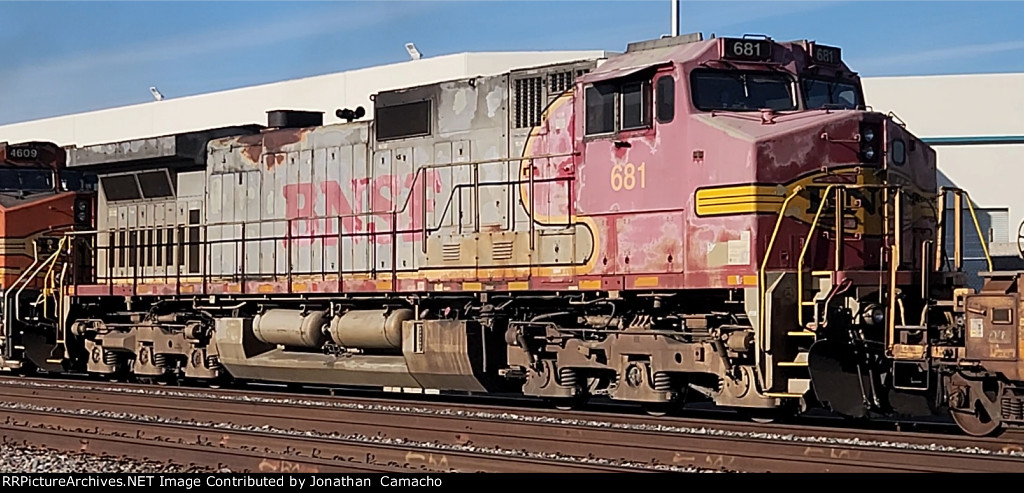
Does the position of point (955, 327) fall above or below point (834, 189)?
below

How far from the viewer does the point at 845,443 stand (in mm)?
8781

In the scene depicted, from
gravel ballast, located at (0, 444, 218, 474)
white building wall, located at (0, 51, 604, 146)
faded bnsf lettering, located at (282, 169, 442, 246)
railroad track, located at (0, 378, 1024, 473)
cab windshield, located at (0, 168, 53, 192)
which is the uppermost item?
white building wall, located at (0, 51, 604, 146)

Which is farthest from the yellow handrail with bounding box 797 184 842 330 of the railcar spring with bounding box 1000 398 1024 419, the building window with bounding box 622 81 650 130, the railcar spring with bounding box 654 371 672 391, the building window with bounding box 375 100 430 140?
the building window with bounding box 375 100 430 140

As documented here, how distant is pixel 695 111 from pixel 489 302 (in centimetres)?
279

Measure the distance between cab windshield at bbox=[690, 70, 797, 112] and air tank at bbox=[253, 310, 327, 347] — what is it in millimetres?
4988

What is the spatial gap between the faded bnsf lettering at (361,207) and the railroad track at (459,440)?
5.70 ft

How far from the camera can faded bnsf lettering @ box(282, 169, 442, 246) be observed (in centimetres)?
1259

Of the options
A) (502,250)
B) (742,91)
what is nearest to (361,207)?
(502,250)

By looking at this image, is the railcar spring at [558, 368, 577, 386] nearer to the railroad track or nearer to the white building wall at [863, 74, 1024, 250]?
the railroad track

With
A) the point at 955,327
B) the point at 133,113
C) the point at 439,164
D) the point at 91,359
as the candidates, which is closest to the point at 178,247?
the point at 91,359

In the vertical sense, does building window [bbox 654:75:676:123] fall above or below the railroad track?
above

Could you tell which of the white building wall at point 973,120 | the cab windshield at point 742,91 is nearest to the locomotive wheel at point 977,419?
the cab windshield at point 742,91
